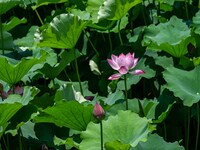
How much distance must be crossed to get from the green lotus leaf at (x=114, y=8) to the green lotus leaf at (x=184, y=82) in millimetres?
377

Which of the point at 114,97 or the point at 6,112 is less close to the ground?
the point at 6,112

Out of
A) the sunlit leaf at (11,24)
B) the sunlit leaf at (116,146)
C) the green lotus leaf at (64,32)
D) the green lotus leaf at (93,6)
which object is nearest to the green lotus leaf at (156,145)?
the sunlit leaf at (116,146)

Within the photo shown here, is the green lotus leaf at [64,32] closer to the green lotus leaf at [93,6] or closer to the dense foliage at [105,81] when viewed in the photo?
the dense foliage at [105,81]

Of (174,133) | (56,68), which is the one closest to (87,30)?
(56,68)

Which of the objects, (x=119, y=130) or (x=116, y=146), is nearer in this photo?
(x=116, y=146)

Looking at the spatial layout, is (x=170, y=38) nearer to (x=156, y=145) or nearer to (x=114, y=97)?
(x=114, y=97)

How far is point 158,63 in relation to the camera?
2.19 metres

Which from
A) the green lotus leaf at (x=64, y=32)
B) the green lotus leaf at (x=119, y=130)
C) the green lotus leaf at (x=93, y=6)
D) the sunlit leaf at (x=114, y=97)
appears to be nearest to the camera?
the green lotus leaf at (x=119, y=130)

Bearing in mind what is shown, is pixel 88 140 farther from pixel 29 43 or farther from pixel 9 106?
pixel 29 43

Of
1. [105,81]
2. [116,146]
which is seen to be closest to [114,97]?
[105,81]

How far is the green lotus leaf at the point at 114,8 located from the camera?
2197 mm

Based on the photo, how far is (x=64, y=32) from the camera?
6.90ft

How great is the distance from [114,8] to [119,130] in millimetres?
724

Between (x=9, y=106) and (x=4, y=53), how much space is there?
2.93ft
